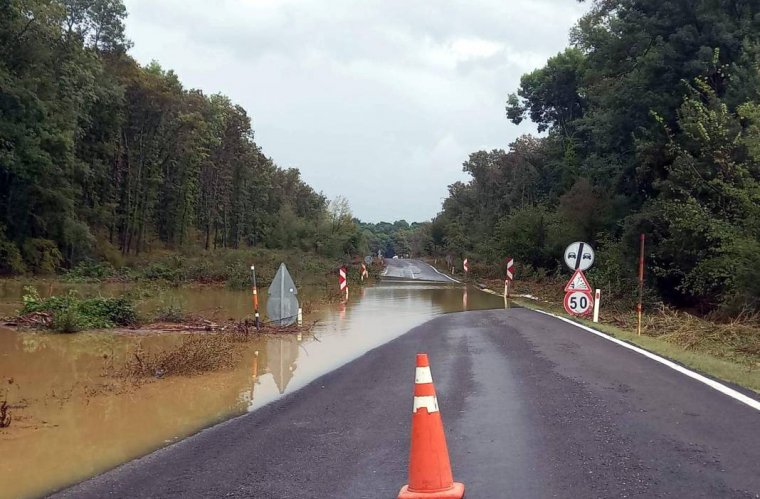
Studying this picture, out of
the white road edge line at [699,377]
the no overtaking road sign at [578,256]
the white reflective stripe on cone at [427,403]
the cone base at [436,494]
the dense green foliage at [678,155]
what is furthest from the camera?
the dense green foliage at [678,155]

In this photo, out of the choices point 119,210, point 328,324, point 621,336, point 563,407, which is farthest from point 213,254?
point 563,407

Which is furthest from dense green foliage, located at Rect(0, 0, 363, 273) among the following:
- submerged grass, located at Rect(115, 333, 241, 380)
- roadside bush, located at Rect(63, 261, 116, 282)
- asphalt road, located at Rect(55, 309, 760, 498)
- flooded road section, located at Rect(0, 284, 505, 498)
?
asphalt road, located at Rect(55, 309, 760, 498)

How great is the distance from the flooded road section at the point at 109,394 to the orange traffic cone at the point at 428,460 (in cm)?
319

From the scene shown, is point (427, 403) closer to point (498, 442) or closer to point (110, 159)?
point (498, 442)

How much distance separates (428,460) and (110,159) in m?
52.4

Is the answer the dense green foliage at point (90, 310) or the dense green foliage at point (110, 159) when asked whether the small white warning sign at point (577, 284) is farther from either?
the dense green foliage at point (110, 159)

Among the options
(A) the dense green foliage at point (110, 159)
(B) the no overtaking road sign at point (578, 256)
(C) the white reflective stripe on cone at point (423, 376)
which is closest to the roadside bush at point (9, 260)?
(A) the dense green foliage at point (110, 159)

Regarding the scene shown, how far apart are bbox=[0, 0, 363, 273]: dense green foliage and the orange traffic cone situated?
3394 cm

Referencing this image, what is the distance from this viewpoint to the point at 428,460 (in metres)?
4.55

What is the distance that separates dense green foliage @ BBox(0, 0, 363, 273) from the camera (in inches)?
1362

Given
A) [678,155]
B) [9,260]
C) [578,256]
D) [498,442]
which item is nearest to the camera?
[498,442]

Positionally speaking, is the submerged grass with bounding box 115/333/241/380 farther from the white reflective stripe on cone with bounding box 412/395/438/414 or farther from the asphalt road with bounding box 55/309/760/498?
the white reflective stripe on cone with bounding box 412/395/438/414

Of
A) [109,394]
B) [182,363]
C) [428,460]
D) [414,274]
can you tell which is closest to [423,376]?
[428,460]

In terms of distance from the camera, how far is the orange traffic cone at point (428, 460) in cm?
446
